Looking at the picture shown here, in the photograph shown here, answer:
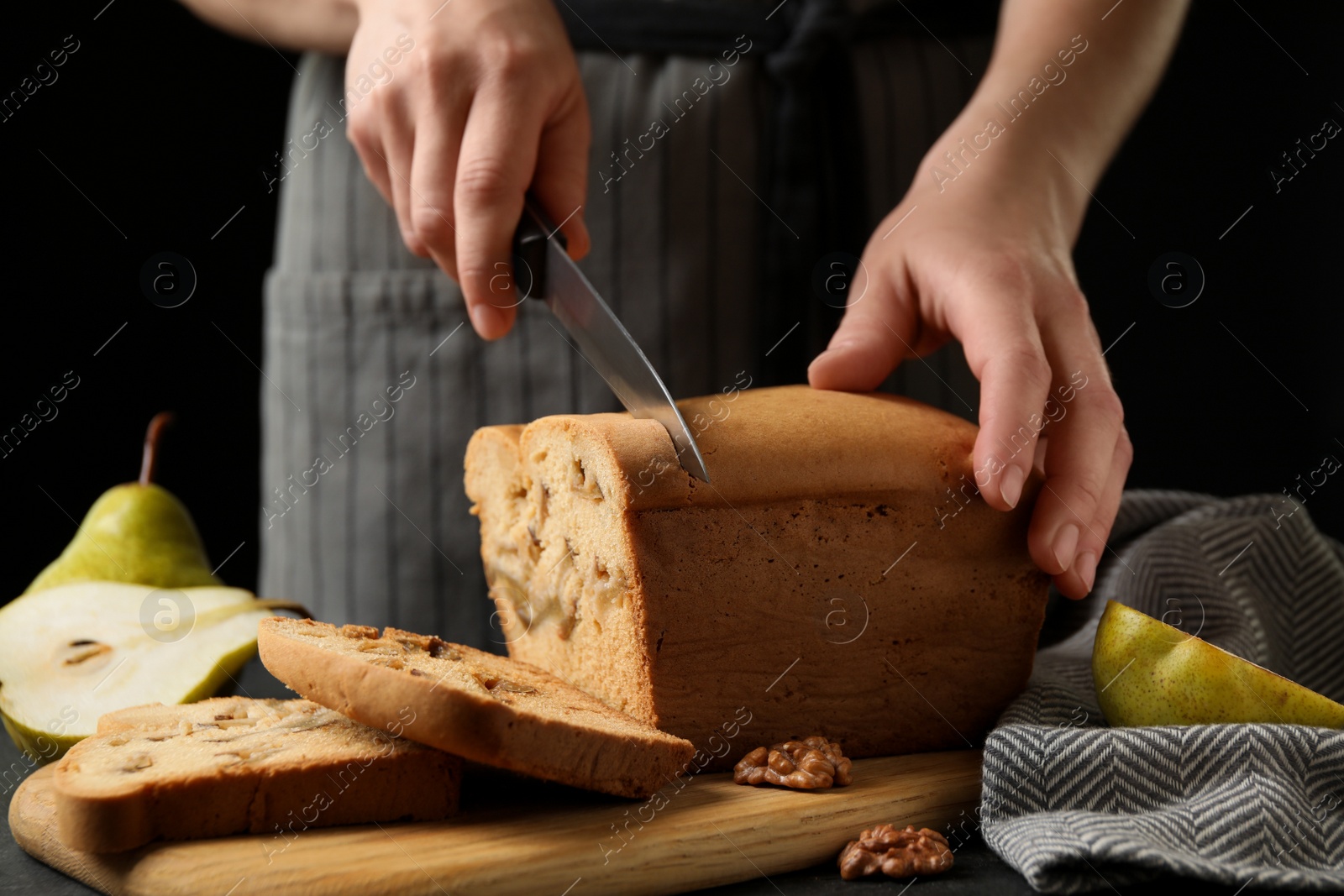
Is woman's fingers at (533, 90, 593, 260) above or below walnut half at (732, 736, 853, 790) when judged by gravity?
above

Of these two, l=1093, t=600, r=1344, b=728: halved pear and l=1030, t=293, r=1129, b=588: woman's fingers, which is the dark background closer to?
l=1030, t=293, r=1129, b=588: woman's fingers

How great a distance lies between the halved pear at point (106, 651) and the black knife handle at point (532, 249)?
0.75 meters

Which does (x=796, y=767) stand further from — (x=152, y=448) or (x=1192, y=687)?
(x=152, y=448)

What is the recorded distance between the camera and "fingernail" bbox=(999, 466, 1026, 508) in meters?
1.69

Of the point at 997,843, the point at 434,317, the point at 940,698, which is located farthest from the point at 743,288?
the point at 997,843

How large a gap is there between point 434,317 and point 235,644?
3.26 feet

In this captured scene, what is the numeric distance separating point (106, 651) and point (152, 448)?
64cm

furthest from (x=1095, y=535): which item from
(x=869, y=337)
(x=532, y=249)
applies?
(x=532, y=249)

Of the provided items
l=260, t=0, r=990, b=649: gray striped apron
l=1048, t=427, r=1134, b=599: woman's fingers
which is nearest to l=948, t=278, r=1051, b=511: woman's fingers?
l=1048, t=427, r=1134, b=599: woman's fingers

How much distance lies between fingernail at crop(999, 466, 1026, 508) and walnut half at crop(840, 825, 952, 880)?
52 cm

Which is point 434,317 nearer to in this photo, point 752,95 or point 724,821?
point 752,95

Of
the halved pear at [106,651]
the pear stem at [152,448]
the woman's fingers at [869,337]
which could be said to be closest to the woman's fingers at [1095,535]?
the woman's fingers at [869,337]

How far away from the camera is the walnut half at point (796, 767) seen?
1.53m

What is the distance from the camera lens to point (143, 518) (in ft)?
7.28
